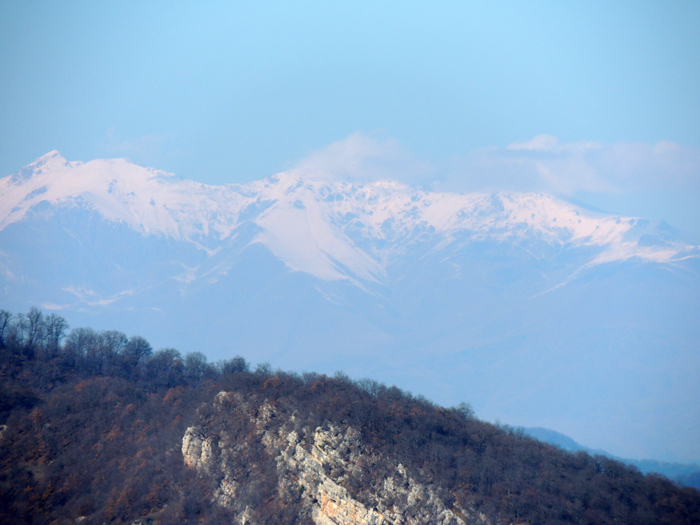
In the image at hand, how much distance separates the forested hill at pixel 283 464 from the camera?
184ft

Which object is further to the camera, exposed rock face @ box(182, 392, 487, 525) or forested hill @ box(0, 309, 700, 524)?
exposed rock face @ box(182, 392, 487, 525)

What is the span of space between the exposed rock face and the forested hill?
0.50 ft

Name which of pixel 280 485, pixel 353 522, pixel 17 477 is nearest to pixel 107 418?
pixel 17 477

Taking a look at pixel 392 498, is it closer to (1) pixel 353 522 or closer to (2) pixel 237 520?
(1) pixel 353 522

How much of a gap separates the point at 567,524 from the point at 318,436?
98.4ft

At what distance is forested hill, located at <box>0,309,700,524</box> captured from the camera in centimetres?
5603

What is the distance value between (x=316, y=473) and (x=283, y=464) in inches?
226

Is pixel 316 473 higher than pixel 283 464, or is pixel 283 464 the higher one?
pixel 316 473

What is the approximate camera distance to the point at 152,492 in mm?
66688

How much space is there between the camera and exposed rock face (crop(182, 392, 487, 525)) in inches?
2228

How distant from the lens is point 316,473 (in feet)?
206

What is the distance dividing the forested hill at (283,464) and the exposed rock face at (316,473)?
15 cm

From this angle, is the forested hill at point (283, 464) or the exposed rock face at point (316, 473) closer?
the forested hill at point (283, 464)

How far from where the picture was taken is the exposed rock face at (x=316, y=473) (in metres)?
56.6
